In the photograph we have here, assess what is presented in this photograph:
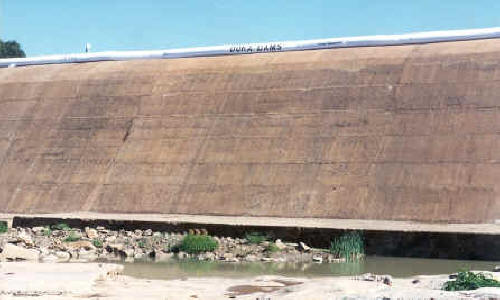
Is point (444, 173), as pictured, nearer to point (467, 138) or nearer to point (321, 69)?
point (467, 138)

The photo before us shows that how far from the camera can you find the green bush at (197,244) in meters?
18.8

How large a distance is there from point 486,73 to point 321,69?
16.1 feet

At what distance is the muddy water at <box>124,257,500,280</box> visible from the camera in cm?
1593

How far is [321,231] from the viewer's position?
18.8m

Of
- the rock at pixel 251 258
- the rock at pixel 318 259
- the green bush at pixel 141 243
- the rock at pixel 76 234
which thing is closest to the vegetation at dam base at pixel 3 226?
the rock at pixel 76 234

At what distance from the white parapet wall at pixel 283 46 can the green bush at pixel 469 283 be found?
14.6m

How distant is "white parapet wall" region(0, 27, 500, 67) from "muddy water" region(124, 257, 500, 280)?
10.0 m

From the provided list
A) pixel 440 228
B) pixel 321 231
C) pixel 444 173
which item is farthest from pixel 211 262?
pixel 444 173

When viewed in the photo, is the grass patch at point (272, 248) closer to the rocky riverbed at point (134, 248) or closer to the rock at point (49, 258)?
the rocky riverbed at point (134, 248)

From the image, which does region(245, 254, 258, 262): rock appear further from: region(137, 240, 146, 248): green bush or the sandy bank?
the sandy bank

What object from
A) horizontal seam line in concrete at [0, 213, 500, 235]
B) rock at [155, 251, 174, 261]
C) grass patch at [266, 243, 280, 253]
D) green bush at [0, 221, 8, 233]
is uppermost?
horizontal seam line in concrete at [0, 213, 500, 235]

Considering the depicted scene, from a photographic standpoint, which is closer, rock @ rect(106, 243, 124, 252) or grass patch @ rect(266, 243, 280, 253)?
grass patch @ rect(266, 243, 280, 253)

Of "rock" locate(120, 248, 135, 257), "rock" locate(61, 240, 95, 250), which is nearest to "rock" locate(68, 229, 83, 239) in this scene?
"rock" locate(61, 240, 95, 250)

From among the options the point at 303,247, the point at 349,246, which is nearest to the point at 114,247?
the point at 303,247
